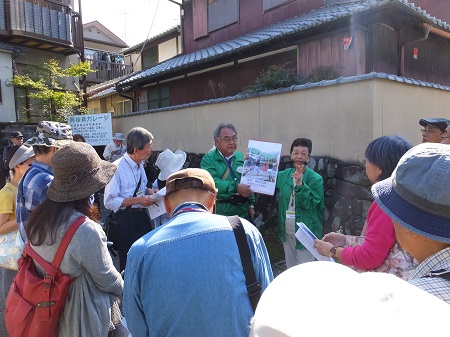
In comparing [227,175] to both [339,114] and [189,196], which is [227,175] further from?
[189,196]

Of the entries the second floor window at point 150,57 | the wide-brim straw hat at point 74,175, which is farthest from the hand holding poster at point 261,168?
the second floor window at point 150,57

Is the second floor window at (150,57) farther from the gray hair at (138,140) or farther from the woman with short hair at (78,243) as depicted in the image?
the woman with short hair at (78,243)

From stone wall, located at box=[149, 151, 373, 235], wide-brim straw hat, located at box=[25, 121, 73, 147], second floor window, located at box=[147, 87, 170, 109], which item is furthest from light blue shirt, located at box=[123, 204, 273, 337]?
second floor window, located at box=[147, 87, 170, 109]

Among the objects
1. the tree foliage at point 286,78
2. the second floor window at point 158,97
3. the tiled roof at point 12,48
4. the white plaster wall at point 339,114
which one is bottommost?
the white plaster wall at point 339,114

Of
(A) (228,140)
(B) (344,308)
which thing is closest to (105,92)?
(A) (228,140)

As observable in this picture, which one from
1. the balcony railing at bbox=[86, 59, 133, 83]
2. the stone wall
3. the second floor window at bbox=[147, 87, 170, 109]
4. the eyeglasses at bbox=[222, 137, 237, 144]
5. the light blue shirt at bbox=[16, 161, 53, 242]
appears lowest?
the stone wall

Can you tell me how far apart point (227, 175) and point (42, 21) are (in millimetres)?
14189

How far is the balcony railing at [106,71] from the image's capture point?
20.8 metres

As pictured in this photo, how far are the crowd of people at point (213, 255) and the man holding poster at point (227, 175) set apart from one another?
1581 mm

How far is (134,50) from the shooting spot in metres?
19.7

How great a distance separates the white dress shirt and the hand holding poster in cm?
126

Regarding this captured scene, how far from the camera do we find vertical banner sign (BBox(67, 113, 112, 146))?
9.95 meters

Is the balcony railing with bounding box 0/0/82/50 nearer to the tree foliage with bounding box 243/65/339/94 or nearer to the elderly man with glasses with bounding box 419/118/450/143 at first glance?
the tree foliage with bounding box 243/65/339/94

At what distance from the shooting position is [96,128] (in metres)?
10.0
